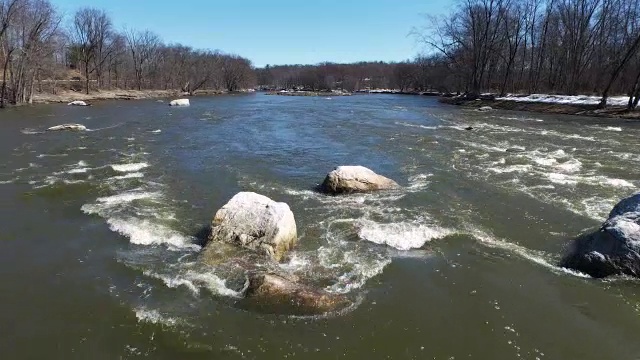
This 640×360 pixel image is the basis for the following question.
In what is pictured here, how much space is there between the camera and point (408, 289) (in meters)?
7.61

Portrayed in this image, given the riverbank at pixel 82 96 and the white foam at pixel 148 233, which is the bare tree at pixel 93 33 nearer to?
the riverbank at pixel 82 96

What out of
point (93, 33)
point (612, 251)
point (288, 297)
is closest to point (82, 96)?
point (93, 33)

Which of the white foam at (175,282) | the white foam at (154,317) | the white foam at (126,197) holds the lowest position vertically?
the white foam at (154,317)

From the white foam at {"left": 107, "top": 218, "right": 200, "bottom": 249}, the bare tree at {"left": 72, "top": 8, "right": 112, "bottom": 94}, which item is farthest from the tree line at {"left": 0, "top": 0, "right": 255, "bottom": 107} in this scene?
the white foam at {"left": 107, "top": 218, "right": 200, "bottom": 249}

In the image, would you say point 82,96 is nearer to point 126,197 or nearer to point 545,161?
point 126,197

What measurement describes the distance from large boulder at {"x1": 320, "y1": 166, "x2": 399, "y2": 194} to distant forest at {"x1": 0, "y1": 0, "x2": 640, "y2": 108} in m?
34.8

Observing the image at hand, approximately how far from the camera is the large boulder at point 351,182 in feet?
42.9

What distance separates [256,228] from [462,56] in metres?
74.8

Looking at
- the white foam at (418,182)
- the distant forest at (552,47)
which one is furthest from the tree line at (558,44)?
the white foam at (418,182)

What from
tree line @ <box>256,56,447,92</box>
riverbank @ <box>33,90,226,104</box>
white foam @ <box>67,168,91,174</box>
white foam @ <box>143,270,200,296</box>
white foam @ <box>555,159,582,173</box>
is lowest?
white foam @ <box>143,270,200,296</box>

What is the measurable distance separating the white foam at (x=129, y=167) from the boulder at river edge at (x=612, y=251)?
14113 mm

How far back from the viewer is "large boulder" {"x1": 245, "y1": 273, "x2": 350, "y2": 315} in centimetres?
676

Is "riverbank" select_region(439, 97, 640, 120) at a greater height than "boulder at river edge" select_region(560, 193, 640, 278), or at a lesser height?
greater

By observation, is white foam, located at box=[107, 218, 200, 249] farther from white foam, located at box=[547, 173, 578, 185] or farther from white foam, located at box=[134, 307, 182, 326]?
white foam, located at box=[547, 173, 578, 185]
